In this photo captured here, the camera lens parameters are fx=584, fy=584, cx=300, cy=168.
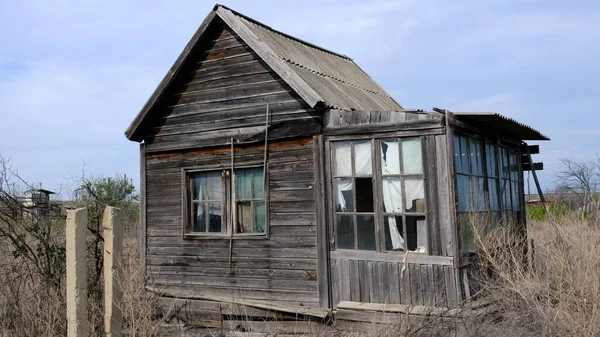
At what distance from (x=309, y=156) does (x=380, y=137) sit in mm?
1263

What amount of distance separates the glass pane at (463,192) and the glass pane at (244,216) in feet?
11.2

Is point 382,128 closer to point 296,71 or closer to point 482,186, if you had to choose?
point 296,71

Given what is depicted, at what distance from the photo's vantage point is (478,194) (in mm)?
9008

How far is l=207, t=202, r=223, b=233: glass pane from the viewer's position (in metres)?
9.98

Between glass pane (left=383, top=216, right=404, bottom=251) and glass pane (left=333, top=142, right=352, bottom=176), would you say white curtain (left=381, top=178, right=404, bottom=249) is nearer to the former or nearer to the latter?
glass pane (left=383, top=216, right=404, bottom=251)

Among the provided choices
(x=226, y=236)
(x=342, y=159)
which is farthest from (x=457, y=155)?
(x=226, y=236)

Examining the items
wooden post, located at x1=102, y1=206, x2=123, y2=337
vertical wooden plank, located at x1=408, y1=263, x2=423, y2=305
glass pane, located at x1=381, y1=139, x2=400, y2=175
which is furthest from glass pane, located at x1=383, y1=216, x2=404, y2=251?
wooden post, located at x1=102, y1=206, x2=123, y2=337

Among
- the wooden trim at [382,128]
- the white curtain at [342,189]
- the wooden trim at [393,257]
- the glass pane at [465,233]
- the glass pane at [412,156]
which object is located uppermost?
the wooden trim at [382,128]

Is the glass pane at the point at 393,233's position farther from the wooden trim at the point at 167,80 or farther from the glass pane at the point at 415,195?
the wooden trim at the point at 167,80

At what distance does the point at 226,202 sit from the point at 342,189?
2.20 meters

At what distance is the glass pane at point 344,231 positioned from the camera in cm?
859

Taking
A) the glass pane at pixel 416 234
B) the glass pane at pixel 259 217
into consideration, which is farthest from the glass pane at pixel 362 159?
the glass pane at pixel 259 217

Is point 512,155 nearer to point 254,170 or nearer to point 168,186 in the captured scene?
point 254,170

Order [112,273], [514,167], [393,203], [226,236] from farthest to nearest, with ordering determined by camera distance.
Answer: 1. [514,167]
2. [226,236]
3. [393,203]
4. [112,273]
